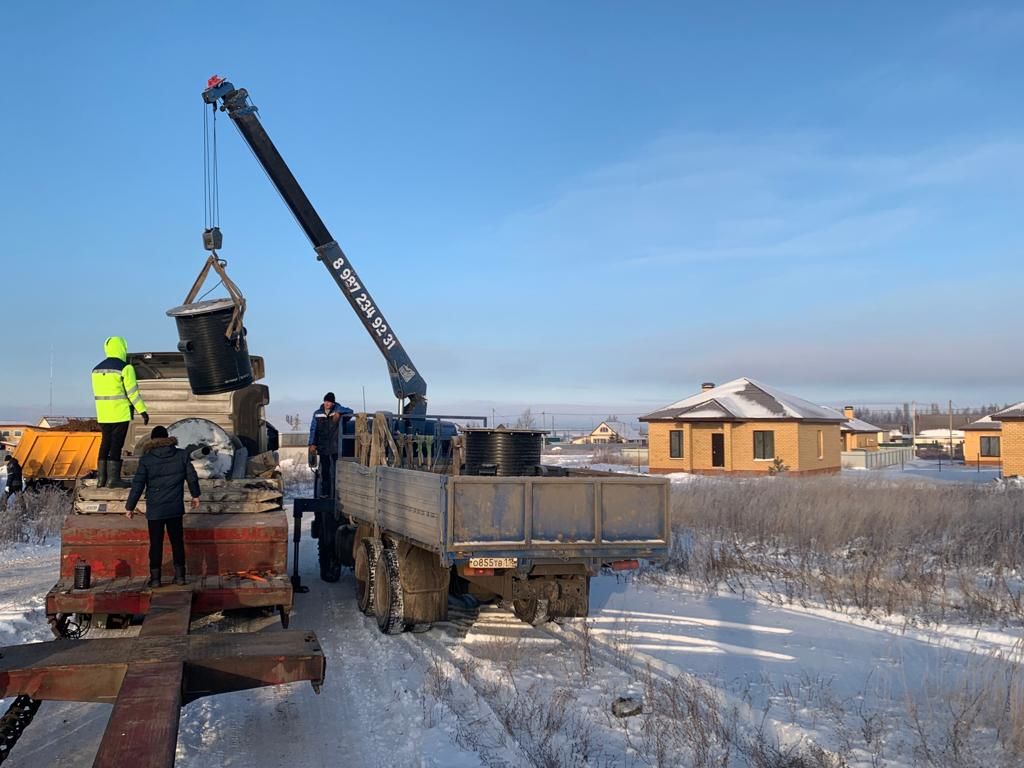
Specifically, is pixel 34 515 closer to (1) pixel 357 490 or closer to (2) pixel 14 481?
(2) pixel 14 481

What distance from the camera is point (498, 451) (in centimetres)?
1054

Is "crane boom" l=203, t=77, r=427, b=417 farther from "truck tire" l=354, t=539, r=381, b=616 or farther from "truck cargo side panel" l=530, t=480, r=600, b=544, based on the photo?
"truck cargo side panel" l=530, t=480, r=600, b=544

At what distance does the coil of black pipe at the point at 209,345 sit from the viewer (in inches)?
365

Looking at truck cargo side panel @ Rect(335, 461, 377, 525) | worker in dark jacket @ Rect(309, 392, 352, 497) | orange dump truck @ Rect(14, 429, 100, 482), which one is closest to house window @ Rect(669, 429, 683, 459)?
orange dump truck @ Rect(14, 429, 100, 482)

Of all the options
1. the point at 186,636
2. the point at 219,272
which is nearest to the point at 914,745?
the point at 186,636

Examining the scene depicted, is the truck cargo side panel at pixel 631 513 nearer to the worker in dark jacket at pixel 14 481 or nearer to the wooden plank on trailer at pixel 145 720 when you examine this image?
the wooden plank on trailer at pixel 145 720

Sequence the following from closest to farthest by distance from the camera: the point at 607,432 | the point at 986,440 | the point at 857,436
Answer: the point at 986,440 < the point at 857,436 < the point at 607,432

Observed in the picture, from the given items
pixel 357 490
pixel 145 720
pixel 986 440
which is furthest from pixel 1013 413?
pixel 145 720

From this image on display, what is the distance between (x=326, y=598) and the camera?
36.7ft

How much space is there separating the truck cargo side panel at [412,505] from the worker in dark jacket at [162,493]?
194 cm

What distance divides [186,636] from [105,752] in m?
1.88

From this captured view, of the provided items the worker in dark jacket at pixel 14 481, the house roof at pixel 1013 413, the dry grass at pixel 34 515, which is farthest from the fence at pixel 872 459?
the worker in dark jacket at pixel 14 481

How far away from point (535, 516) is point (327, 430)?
6.21 metres

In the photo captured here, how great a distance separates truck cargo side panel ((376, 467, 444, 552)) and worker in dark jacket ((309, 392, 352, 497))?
3.65 metres
